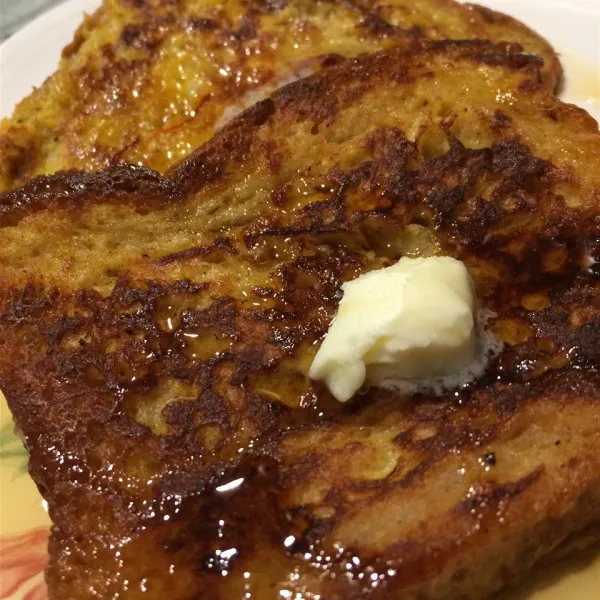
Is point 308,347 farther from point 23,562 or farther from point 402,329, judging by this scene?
point 23,562

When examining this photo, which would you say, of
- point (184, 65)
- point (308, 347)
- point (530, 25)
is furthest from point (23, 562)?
point (530, 25)

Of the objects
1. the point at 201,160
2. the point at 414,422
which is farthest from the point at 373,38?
the point at 414,422

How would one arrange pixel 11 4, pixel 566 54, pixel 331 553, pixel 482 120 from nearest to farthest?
pixel 331 553, pixel 482 120, pixel 566 54, pixel 11 4

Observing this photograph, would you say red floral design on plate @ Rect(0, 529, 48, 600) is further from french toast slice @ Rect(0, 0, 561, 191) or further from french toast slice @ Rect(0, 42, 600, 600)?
french toast slice @ Rect(0, 0, 561, 191)

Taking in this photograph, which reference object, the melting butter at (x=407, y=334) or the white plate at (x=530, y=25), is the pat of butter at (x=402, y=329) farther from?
the white plate at (x=530, y=25)

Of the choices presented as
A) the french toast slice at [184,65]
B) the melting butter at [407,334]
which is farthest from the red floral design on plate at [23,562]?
the french toast slice at [184,65]

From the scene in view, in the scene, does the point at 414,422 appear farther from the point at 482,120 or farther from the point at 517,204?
the point at 482,120

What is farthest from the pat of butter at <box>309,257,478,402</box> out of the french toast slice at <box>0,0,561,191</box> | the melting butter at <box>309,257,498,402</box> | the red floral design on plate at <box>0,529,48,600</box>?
the french toast slice at <box>0,0,561,191</box>
